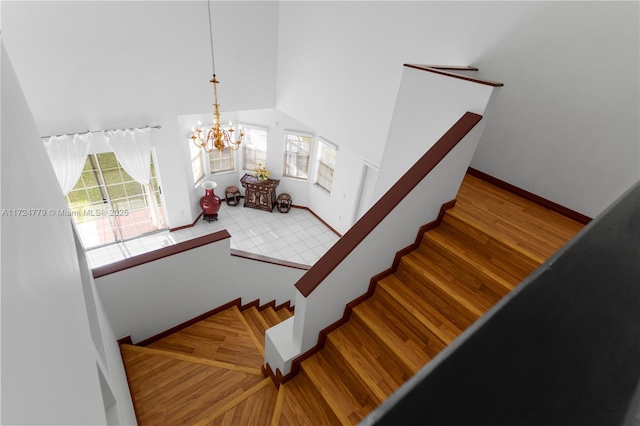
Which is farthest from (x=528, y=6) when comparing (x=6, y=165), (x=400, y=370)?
(x=6, y=165)

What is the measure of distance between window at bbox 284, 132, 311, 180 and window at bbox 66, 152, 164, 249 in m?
3.10

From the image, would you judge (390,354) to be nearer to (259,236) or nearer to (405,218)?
(405,218)

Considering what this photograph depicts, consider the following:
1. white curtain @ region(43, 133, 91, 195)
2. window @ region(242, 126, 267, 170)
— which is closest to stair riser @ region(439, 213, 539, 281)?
white curtain @ region(43, 133, 91, 195)

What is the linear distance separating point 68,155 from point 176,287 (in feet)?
10.8

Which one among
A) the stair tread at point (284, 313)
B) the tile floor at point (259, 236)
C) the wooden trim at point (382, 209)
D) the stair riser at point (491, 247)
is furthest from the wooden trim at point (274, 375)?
the tile floor at point (259, 236)

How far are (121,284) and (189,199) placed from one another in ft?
12.9

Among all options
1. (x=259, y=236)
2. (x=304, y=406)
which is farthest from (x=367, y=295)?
(x=259, y=236)

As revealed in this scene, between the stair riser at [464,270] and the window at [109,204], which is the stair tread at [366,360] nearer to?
the stair riser at [464,270]

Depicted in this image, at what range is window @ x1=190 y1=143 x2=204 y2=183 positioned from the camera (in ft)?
23.9

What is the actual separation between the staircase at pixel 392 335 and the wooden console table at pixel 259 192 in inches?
202

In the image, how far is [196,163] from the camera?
7.54 meters

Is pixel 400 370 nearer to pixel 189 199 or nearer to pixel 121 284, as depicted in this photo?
pixel 121 284

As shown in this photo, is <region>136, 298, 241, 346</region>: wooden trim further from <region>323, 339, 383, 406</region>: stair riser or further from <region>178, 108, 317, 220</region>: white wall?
<region>178, 108, 317, 220</region>: white wall

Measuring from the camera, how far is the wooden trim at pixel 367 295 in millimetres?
2586
